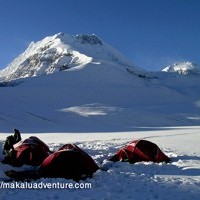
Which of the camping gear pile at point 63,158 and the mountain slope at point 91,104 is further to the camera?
the mountain slope at point 91,104

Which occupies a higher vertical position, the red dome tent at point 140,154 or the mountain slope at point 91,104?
the mountain slope at point 91,104

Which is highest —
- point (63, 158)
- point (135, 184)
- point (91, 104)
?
point (91, 104)

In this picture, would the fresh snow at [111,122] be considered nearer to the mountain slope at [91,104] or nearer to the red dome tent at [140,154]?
the mountain slope at [91,104]

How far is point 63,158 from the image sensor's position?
50.8ft

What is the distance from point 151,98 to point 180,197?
321 ft

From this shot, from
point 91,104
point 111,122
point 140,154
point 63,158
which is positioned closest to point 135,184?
point 63,158

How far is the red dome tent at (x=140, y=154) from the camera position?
18891mm

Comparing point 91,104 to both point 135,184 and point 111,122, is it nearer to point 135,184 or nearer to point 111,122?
point 111,122

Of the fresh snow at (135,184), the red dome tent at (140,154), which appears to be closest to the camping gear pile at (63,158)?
the red dome tent at (140,154)

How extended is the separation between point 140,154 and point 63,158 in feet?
15.8

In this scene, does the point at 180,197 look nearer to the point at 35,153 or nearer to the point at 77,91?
the point at 35,153

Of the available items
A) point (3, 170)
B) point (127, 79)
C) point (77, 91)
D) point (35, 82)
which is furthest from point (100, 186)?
point (127, 79)

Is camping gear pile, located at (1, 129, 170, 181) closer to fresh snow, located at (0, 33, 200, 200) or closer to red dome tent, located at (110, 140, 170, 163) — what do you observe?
red dome tent, located at (110, 140, 170, 163)

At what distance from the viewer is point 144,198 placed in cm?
1211
